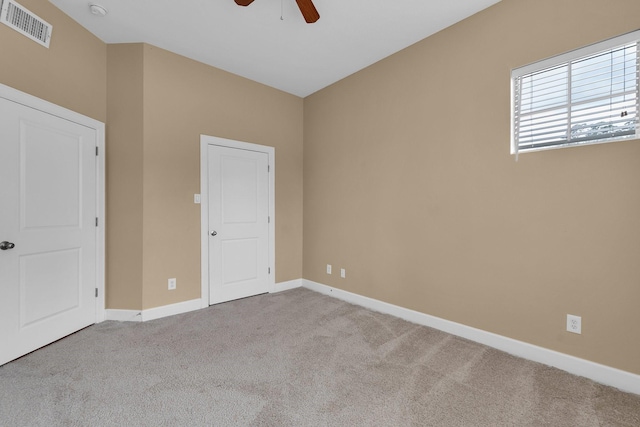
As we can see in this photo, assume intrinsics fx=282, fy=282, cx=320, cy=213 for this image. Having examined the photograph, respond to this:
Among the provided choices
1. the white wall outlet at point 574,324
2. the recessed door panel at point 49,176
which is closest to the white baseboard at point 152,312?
the recessed door panel at point 49,176

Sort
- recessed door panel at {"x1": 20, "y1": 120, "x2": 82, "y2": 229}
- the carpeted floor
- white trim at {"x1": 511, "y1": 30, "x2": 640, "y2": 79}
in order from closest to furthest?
the carpeted floor, white trim at {"x1": 511, "y1": 30, "x2": 640, "y2": 79}, recessed door panel at {"x1": 20, "y1": 120, "x2": 82, "y2": 229}

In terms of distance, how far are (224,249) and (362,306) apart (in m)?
1.91

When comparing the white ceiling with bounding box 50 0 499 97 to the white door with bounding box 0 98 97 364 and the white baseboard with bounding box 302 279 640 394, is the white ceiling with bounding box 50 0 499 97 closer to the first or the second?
the white door with bounding box 0 98 97 364

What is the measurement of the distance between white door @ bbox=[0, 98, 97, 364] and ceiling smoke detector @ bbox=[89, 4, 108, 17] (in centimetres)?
101

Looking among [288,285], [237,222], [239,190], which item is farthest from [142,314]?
[288,285]

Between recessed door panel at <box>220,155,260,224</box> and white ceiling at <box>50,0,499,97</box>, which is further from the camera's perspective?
recessed door panel at <box>220,155,260,224</box>

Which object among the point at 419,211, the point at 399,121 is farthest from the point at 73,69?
the point at 419,211

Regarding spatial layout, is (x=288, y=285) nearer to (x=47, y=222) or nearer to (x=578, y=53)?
(x=47, y=222)

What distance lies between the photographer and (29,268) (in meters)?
2.35

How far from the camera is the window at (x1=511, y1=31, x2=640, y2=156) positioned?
73.0 inches

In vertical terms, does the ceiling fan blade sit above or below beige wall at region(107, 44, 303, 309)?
above

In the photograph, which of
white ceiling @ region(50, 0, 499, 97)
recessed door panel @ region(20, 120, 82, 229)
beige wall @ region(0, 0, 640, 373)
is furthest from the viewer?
white ceiling @ region(50, 0, 499, 97)

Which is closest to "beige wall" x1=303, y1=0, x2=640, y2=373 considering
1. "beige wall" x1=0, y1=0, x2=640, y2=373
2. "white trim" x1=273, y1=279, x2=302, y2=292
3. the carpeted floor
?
"beige wall" x1=0, y1=0, x2=640, y2=373

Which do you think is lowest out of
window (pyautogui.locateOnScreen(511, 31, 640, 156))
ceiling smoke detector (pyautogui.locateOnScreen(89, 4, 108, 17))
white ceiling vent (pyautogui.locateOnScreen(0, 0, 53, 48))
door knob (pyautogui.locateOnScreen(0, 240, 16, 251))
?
door knob (pyautogui.locateOnScreen(0, 240, 16, 251))
